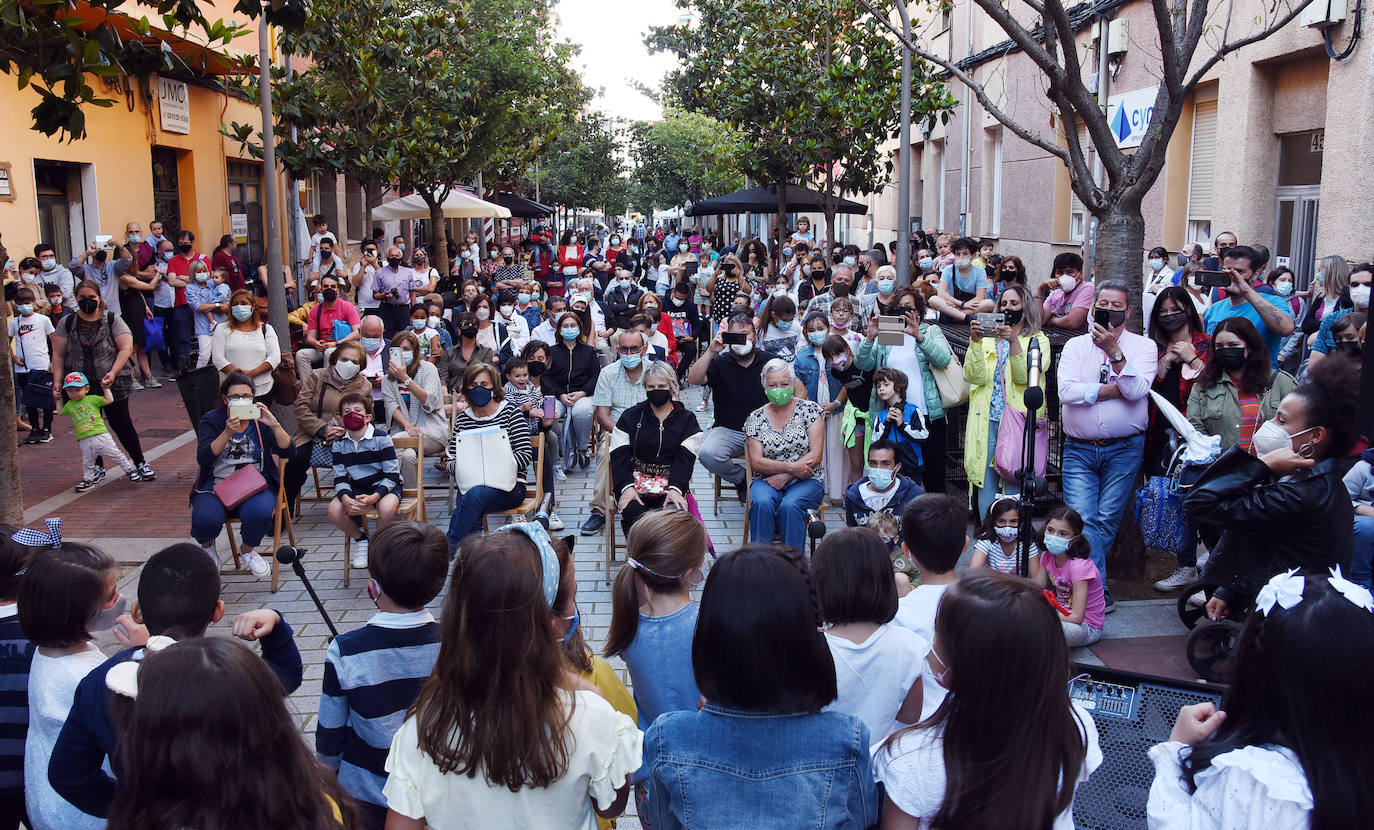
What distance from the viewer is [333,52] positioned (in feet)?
58.1

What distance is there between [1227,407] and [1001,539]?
159 cm

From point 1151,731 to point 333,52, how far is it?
1694cm

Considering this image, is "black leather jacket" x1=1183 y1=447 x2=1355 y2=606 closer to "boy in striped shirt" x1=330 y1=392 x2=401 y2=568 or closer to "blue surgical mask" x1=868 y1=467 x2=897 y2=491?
"blue surgical mask" x1=868 y1=467 x2=897 y2=491

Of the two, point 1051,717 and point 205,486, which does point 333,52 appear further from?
point 1051,717

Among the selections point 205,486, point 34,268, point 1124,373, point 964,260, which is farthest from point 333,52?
point 1124,373

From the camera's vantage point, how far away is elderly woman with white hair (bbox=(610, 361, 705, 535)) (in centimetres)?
757

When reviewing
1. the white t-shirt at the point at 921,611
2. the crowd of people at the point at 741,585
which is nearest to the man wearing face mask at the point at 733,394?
the crowd of people at the point at 741,585

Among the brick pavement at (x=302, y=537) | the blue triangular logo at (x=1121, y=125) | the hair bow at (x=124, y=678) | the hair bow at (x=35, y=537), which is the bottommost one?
the brick pavement at (x=302, y=537)

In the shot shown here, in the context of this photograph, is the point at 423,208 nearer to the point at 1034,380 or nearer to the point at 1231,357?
the point at 1034,380

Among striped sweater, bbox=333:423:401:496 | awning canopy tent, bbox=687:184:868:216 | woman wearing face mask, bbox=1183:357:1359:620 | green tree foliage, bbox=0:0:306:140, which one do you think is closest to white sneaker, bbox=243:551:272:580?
striped sweater, bbox=333:423:401:496

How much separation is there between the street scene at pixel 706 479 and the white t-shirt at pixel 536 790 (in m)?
0.01

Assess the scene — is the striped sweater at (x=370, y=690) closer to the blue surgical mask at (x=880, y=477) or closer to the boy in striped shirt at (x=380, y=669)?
the boy in striped shirt at (x=380, y=669)

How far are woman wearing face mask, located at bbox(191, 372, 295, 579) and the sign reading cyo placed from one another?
12.5 meters

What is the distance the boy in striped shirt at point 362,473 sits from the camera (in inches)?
299
